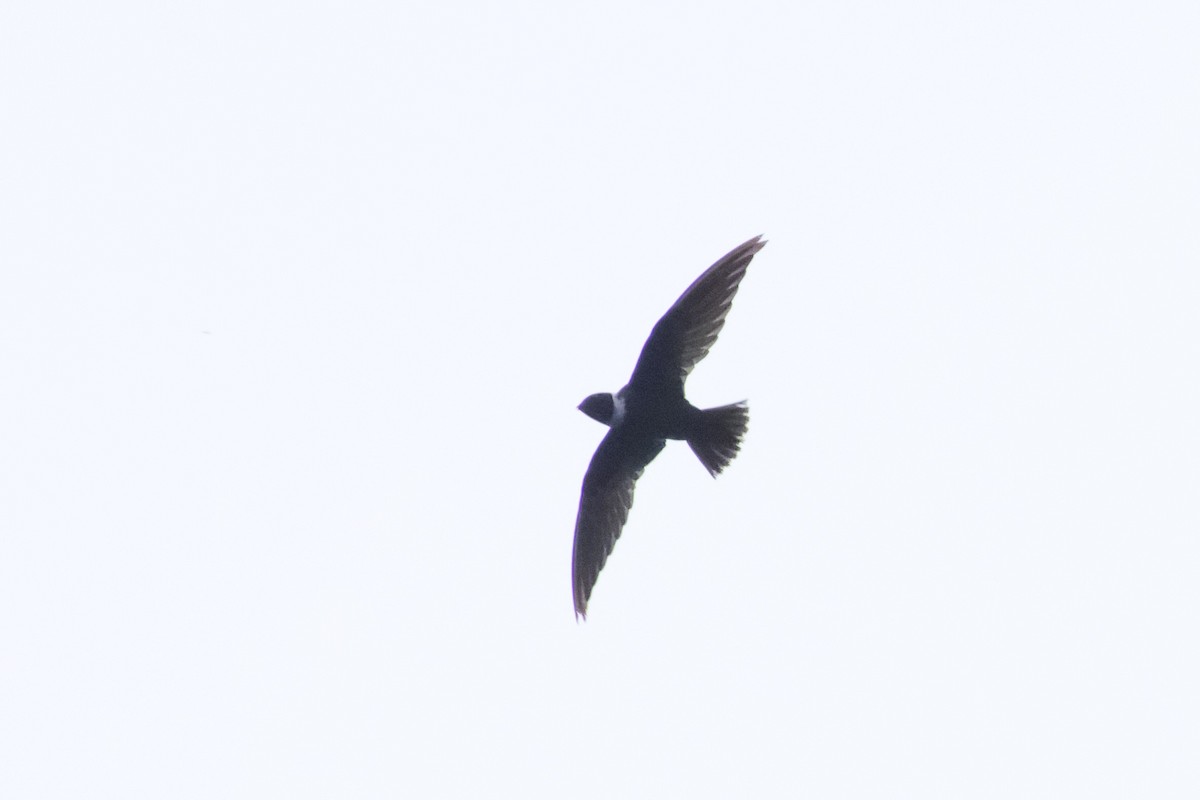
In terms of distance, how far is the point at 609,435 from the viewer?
8.75m

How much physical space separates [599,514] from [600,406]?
94 centimetres

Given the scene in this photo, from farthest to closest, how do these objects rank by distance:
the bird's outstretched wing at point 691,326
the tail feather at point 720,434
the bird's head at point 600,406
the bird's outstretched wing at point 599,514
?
the bird's outstretched wing at point 599,514
the bird's head at point 600,406
the tail feather at point 720,434
the bird's outstretched wing at point 691,326

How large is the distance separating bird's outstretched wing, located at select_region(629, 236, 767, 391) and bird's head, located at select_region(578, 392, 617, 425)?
21 centimetres

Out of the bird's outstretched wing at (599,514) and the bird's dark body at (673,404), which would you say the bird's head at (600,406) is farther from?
the bird's outstretched wing at (599,514)

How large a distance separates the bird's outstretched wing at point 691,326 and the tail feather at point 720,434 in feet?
0.79

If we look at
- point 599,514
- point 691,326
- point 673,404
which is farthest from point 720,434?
point 599,514

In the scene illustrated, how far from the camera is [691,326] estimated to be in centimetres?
800

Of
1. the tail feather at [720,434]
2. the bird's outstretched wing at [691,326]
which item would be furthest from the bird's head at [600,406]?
the tail feather at [720,434]

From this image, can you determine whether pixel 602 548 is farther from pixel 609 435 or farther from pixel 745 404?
pixel 745 404

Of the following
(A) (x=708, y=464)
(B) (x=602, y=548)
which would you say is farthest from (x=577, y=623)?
(A) (x=708, y=464)

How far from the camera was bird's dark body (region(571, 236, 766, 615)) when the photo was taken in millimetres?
7891

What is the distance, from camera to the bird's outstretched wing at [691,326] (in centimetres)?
783

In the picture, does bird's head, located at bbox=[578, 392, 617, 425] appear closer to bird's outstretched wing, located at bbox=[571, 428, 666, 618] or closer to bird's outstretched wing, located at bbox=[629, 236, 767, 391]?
bird's outstretched wing, located at bbox=[629, 236, 767, 391]

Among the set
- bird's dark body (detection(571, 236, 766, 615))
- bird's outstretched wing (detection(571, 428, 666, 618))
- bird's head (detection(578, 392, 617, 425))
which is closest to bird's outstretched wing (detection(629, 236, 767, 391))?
bird's dark body (detection(571, 236, 766, 615))
